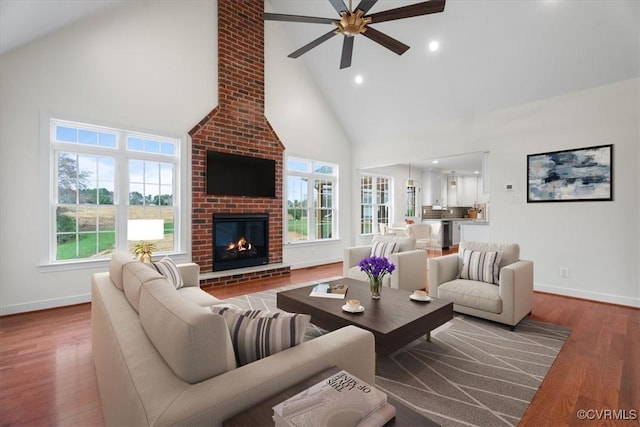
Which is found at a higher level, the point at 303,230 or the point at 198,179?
the point at 198,179

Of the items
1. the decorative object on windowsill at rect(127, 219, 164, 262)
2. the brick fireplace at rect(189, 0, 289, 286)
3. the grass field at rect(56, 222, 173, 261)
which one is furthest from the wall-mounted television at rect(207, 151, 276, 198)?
the decorative object on windowsill at rect(127, 219, 164, 262)

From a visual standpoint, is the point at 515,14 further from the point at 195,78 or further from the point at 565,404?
the point at 195,78

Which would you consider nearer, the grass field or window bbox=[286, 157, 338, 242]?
the grass field

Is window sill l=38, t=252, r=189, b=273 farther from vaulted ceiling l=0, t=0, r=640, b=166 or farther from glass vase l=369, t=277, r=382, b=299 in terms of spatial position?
glass vase l=369, t=277, r=382, b=299

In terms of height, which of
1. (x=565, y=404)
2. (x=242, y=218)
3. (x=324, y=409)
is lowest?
(x=565, y=404)

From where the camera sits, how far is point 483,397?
1909mm

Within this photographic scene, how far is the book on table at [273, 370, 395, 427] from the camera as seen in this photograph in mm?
821

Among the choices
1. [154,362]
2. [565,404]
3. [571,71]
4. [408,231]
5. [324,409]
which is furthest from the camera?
[408,231]

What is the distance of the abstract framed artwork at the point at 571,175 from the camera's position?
383 cm

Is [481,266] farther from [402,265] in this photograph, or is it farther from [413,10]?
[413,10]

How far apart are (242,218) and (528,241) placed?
4.50 metres

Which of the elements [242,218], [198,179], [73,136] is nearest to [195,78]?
[198,179]

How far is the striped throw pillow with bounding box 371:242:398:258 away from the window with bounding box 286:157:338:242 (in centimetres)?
215

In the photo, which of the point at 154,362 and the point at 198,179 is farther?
the point at 198,179
